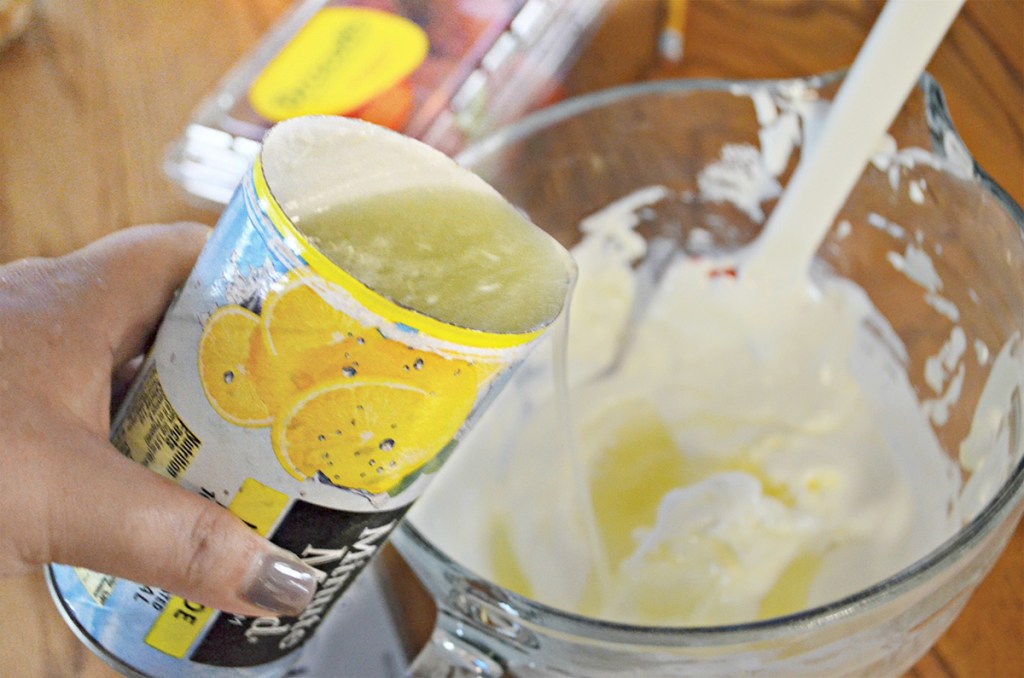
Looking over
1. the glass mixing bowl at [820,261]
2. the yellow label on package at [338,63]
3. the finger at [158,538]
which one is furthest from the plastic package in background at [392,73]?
the finger at [158,538]

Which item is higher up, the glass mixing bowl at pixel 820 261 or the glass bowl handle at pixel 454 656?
the glass mixing bowl at pixel 820 261

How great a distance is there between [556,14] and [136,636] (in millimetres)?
705

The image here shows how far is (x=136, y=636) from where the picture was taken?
526 millimetres

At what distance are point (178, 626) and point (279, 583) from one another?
0.23 ft

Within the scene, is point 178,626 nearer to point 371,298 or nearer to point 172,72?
point 371,298

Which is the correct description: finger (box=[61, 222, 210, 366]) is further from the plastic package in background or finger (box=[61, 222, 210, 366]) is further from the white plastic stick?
the white plastic stick

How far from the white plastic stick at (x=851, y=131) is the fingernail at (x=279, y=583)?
441mm

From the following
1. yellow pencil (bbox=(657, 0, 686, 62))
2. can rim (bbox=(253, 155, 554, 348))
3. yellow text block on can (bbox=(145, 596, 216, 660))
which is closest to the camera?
can rim (bbox=(253, 155, 554, 348))

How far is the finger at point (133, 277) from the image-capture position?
1.87 feet

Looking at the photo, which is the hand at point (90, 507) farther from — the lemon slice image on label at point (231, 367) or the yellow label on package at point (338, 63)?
the yellow label on package at point (338, 63)

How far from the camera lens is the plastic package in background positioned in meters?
0.91

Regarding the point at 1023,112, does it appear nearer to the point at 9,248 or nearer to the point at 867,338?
the point at 867,338

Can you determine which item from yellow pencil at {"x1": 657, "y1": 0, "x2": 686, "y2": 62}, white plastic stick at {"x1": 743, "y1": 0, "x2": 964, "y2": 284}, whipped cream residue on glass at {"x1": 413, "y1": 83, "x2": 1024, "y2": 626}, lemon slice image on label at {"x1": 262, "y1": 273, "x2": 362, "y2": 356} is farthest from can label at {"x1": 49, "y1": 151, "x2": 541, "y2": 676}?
yellow pencil at {"x1": 657, "y1": 0, "x2": 686, "y2": 62}

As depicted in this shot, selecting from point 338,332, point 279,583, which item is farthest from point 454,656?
point 338,332
